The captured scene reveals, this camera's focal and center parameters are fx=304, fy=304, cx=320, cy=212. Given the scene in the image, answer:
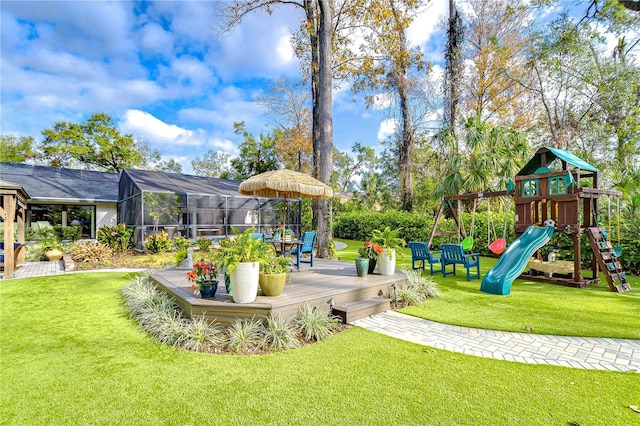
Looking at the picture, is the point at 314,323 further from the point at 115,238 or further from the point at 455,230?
the point at 455,230

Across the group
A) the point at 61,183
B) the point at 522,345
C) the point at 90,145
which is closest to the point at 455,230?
the point at 522,345

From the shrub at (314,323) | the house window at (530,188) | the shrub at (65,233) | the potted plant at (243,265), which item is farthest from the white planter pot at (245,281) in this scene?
the shrub at (65,233)

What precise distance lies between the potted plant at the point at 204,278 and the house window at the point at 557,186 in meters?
7.32

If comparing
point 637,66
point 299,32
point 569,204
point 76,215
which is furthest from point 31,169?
point 637,66

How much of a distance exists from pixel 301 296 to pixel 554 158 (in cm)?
696

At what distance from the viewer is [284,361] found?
10.5ft

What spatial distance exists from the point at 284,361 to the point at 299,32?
12.8 meters

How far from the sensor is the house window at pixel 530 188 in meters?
7.19

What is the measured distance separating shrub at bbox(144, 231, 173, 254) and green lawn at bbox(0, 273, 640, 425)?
6.45 m

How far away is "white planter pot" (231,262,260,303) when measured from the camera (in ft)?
12.8

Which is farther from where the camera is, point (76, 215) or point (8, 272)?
point (76, 215)

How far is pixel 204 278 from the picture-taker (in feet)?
14.1

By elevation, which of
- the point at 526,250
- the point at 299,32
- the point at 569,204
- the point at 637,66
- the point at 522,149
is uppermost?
the point at 299,32

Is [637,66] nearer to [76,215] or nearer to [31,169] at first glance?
[76,215]
